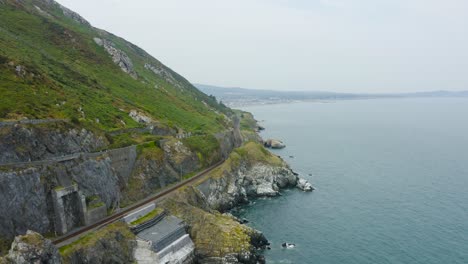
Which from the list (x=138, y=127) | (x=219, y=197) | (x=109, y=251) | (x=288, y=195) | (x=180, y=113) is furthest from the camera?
(x=180, y=113)

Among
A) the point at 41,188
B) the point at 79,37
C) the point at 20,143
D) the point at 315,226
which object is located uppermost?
the point at 79,37

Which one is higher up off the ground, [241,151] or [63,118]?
[63,118]

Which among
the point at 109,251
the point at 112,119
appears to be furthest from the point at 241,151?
the point at 109,251

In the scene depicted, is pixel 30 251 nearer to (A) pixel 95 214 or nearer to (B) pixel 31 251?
(B) pixel 31 251

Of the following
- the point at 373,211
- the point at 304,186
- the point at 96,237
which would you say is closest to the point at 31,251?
the point at 96,237

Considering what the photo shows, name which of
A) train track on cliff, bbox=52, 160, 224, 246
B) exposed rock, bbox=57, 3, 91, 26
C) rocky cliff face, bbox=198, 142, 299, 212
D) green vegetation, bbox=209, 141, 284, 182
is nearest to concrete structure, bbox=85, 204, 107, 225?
train track on cliff, bbox=52, 160, 224, 246

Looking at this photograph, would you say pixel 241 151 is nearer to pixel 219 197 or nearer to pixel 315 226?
pixel 219 197

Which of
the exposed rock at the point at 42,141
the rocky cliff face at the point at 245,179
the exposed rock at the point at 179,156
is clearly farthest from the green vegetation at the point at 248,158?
the exposed rock at the point at 42,141
